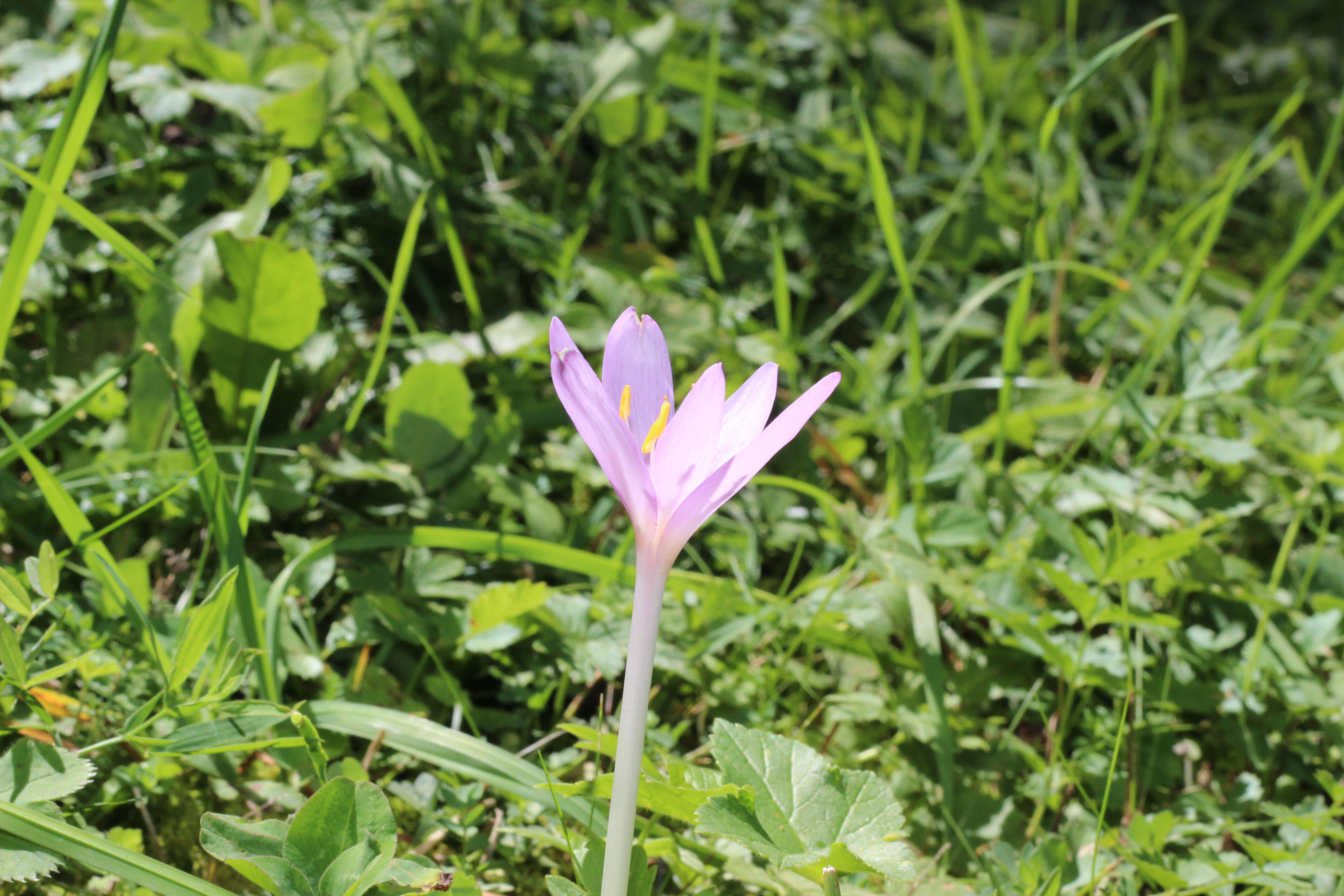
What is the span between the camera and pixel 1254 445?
2205 millimetres

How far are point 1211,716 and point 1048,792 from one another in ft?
1.50

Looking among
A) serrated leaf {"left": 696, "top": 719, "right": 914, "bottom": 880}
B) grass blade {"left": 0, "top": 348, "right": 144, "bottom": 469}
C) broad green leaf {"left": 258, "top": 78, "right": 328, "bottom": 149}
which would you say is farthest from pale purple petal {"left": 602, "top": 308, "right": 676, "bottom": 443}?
broad green leaf {"left": 258, "top": 78, "right": 328, "bottom": 149}

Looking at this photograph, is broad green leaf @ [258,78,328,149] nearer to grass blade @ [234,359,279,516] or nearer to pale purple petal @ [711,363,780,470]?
grass blade @ [234,359,279,516]

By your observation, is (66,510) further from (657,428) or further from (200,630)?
(657,428)

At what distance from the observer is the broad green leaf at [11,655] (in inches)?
41.8

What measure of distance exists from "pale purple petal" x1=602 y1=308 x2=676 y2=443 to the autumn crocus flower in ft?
0.03

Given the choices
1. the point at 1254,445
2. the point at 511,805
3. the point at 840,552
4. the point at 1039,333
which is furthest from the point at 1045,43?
the point at 511,805

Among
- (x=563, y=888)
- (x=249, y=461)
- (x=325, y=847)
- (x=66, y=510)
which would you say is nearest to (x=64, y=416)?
(x=66, y=510)

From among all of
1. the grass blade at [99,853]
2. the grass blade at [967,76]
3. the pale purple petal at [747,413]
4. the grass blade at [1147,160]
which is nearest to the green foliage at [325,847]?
the grass blade at [99,853]

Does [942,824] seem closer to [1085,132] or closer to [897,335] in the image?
[897,335]

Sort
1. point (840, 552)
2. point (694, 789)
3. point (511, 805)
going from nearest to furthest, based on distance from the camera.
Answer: point (694, 789)
point (511, 805)
point (840, 552)

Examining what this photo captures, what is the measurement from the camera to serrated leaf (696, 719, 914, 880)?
1.00 m

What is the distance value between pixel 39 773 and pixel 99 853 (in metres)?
0.15

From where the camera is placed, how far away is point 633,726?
3.11ft
